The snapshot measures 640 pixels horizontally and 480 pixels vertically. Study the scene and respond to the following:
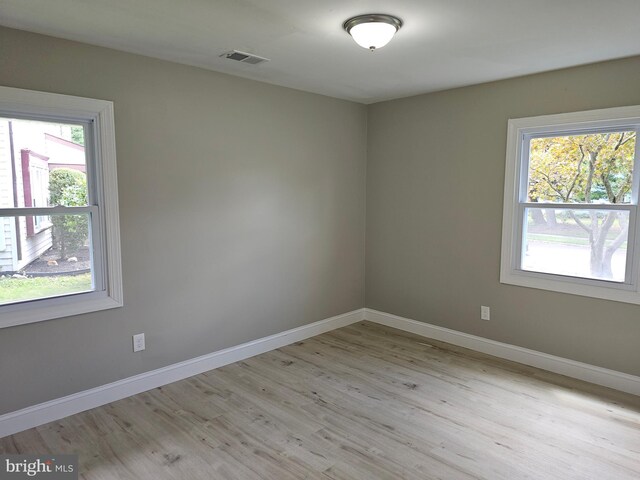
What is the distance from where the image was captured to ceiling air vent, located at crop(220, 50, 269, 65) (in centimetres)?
291

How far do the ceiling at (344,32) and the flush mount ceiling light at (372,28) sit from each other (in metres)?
0.05

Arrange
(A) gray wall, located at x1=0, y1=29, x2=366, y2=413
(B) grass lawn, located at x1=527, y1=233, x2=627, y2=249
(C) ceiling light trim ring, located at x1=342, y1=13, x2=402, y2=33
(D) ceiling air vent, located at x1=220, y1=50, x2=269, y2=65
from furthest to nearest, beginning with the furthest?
(B) grass lawn, located at x1=527, y1=233, x2=627, y2=249 → (D) ceiling air vent, located at x1=220, y1=50, x2=269, y2=65 → (A) gray wall, located at x1=0, y1=29, x2=366, y2=413 → (C) ceiling light trim ring, located at x1=342, y1=13, x2=402, y2=33

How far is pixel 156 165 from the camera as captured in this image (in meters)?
3.11

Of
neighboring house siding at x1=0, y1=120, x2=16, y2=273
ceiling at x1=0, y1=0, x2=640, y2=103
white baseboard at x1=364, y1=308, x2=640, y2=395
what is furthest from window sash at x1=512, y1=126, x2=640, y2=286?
neighboring house siding at x1=0, y1=120, x2=16, y2=273

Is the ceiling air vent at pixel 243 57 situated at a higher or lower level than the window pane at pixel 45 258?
higher

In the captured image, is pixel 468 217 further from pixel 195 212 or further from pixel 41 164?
pixel 41 164

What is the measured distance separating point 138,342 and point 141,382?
30 cm

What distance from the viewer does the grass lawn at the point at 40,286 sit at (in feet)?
8.58

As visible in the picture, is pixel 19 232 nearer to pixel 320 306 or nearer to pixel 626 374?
pixel 320 306

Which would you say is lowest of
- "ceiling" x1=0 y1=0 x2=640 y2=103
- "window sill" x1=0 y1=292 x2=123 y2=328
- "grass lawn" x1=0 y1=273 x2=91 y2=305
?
"window sill" x1=0 y1=292 x2=123 y2=328

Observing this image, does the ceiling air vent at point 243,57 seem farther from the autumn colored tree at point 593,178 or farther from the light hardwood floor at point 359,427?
the light hardwood floor at point 359,427

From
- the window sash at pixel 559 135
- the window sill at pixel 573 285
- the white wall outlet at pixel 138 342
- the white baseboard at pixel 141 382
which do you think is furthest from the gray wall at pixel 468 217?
the white wall outlet at pixel 138 342

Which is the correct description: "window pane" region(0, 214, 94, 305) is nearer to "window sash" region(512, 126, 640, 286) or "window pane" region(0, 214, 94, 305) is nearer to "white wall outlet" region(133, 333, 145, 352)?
"white wall outlet" region(133, 333, 145, 352)

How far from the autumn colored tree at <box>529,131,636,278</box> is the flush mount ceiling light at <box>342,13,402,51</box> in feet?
6.13
